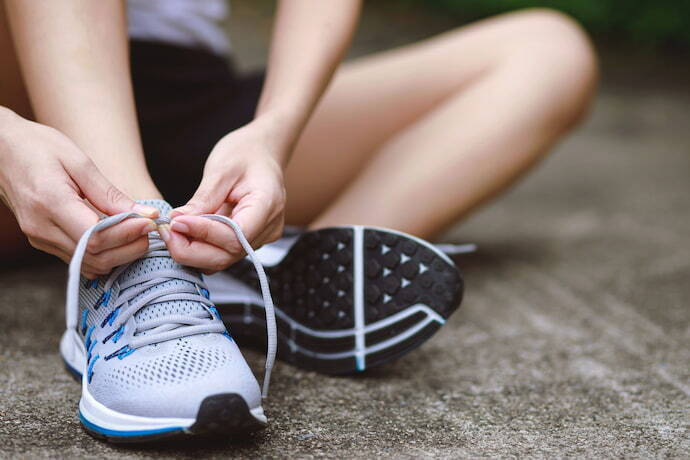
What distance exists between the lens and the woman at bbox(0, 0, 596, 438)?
2.09 ft

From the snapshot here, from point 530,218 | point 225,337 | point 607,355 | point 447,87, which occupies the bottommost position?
point 530,218

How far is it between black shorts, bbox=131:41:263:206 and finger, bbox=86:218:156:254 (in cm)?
38

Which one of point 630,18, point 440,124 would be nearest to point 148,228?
point 440,124

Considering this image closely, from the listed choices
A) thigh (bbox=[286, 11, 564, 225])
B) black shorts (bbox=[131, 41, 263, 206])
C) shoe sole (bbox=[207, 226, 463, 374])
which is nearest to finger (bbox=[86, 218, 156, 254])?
shoe sole (bbox=[207, 226, 463, 374])

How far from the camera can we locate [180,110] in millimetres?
1100

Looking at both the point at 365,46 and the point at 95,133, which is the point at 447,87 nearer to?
the point at 95,133

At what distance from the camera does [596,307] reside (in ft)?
3.76

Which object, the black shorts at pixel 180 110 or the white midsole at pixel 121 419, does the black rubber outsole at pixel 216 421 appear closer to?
the white midsole at pixel 121 419

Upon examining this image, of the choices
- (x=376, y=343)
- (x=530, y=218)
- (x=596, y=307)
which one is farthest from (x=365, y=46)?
(x=376, y=343)

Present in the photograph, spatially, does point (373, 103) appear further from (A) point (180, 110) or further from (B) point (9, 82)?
(B) point (9, 82)

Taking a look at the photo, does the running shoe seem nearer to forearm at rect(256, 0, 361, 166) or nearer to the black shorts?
forearm at rect(256, 0, 361, 166)

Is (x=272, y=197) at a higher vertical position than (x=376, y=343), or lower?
higher

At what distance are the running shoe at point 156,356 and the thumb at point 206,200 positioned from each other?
0.8 inches

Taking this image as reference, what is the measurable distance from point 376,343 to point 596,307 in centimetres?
49
